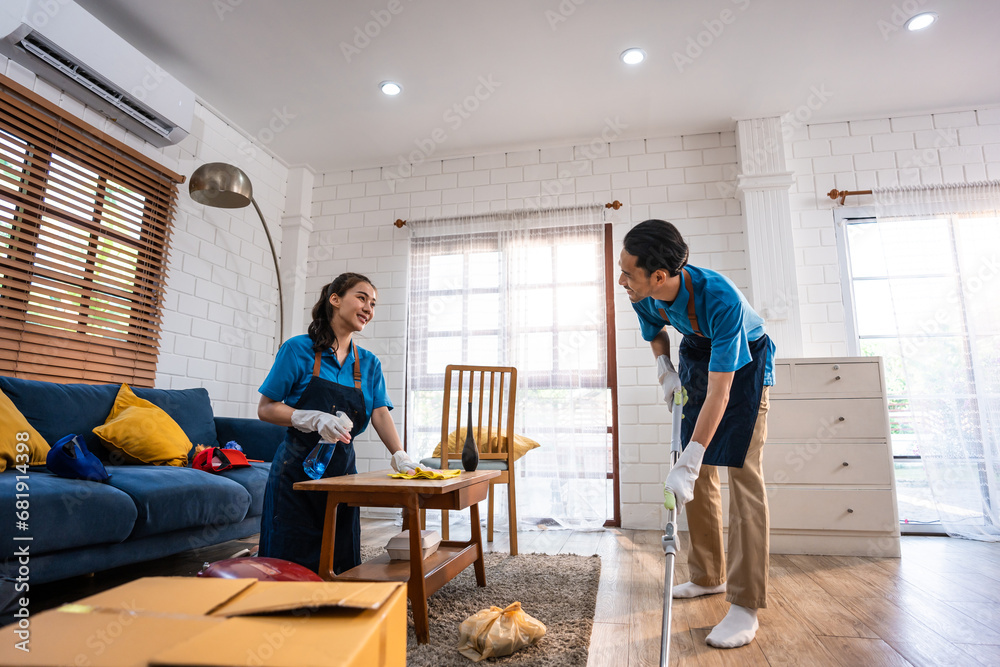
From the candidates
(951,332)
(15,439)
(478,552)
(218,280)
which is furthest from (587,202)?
(15,439)

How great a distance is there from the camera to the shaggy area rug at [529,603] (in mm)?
1505

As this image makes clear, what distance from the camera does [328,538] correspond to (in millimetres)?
1591

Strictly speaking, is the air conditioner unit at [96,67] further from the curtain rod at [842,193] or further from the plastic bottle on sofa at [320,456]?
the curtain rod at [842,193]

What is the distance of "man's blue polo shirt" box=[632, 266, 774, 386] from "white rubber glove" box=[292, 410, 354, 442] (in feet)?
3.50

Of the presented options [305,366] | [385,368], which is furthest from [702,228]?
[305,366]

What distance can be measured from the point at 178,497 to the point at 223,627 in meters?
1.89

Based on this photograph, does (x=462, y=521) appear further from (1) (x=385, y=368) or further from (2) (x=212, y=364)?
(2) (x=212, y=364)

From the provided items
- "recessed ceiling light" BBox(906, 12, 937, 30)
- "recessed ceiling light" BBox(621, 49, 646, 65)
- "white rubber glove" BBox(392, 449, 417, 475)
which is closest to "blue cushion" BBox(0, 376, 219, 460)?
"white rubber glove" BBox(392, 449, 417, 475)

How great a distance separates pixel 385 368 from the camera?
4312mm

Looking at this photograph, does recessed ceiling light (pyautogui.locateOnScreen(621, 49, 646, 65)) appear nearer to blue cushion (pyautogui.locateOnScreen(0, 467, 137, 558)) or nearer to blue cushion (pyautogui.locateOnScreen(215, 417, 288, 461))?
blue cushion (pyautogui.locateOnScreen(215, 417, 288, 461))

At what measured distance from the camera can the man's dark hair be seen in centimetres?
167

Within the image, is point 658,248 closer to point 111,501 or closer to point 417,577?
point 417,577

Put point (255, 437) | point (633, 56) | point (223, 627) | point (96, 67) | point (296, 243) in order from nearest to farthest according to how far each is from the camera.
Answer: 1. point (223, 627)
2. point (96, 67)
3. point (255, 437)
4. point (633, 56)
5. point (296, 243)

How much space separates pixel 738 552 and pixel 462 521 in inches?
101
